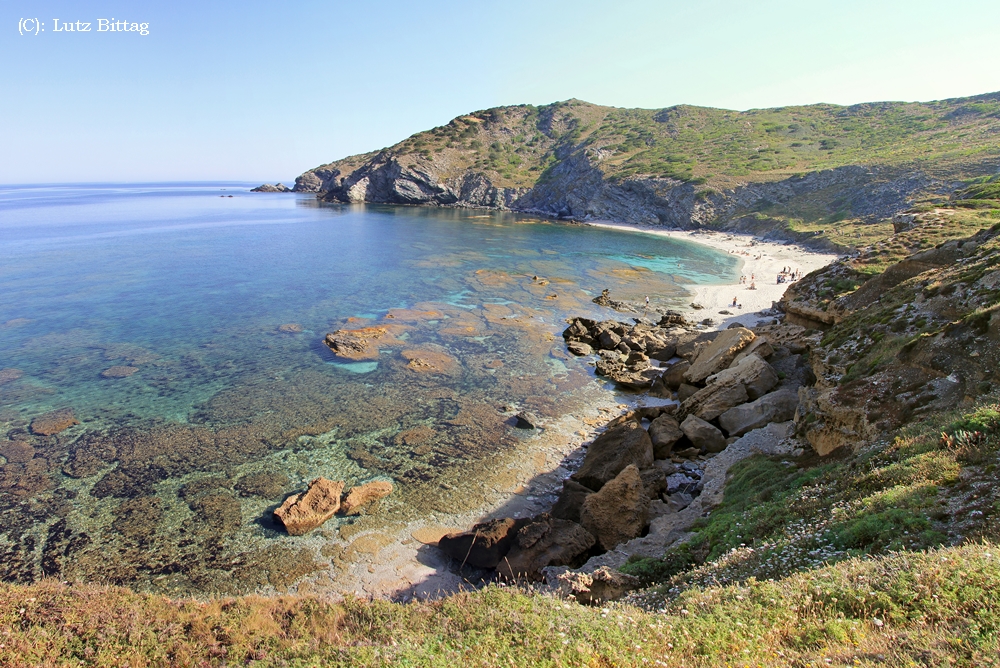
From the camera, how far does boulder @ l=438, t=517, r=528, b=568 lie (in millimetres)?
14656

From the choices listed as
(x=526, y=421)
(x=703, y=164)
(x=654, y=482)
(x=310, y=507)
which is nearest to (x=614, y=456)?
(x=654, y=482)

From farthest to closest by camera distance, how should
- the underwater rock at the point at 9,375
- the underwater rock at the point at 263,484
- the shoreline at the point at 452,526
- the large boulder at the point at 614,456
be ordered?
the underwater rock at the point at 9,375 → the underwater rock at the point at 263,484 → the large boulder at the point at 614,456 → the shoreline at the point at 452,526

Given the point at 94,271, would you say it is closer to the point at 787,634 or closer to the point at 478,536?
the point at 478,536

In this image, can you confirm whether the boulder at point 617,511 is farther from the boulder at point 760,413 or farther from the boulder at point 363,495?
the boulder at point 363,495

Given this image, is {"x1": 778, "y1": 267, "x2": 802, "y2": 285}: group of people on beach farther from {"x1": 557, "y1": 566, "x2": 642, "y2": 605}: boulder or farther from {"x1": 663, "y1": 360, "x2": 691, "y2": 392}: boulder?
{"x1": 557, "y1": 566, "x2": 642, "y2": 605}: boulder

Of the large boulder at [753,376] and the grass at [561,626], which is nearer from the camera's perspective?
the grass at [561,626]

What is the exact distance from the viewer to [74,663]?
7.63 m

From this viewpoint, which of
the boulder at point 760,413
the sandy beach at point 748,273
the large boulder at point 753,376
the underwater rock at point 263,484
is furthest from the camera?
the sandy beach at point 748,273

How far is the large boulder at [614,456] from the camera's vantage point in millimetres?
17656

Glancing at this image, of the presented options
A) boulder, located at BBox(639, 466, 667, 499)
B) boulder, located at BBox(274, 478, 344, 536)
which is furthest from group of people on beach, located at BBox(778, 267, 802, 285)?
boulder, located at BBox(274, 478, 344, 536)

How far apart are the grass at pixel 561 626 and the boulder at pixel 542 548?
16.3 ft

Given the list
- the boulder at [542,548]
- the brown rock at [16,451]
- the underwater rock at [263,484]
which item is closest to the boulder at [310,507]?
the underwater rock at [263,484]

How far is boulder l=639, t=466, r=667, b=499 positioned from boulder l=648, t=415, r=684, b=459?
160cm

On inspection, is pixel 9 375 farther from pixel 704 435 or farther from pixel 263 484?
pixel 704 435
